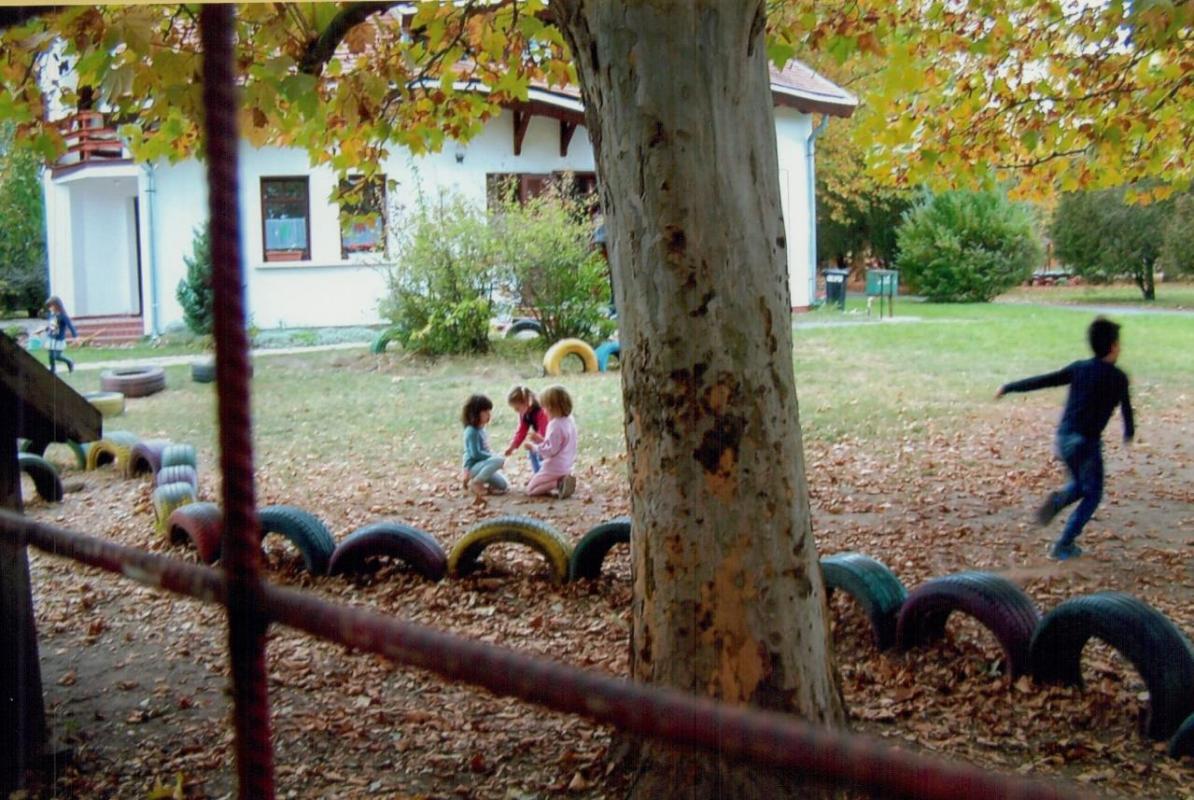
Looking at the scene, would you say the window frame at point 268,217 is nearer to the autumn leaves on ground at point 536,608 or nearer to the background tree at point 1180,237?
the autumn leaves on ground at point 536,608

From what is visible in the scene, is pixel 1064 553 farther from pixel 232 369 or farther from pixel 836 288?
pixel 836 288

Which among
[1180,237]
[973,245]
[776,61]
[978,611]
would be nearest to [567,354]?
[776,61]

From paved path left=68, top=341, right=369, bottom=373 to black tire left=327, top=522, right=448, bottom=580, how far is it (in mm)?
13422

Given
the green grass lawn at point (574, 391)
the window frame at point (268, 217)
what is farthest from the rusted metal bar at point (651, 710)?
the window frame at point (268, 217)

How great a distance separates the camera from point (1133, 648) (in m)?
4.54

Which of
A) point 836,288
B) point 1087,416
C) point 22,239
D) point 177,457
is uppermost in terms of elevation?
point 22,239

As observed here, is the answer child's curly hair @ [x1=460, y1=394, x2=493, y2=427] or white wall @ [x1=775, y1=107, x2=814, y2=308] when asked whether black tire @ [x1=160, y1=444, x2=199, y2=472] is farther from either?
white wall @ [x1=775, y1=107, x2=814, y2=308]

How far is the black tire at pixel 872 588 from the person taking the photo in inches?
218

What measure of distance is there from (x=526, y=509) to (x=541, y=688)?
8362 mm

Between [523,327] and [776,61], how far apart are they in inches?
501

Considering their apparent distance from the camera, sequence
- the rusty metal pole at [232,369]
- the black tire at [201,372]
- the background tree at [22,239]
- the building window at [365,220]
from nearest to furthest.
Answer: the rusty metal pole at [232,369]
the building window at [365,220]
the black tire at [201,372]
the background tree at [22,239]

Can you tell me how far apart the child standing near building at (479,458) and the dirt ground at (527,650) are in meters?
0.20

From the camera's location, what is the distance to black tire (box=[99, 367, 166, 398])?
17.0 m

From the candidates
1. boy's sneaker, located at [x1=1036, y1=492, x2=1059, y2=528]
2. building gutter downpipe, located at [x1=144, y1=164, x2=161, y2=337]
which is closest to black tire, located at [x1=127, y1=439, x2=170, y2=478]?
boy's sneaker, located at [x1=1036, y1=492, x2=1059, y2=528]
